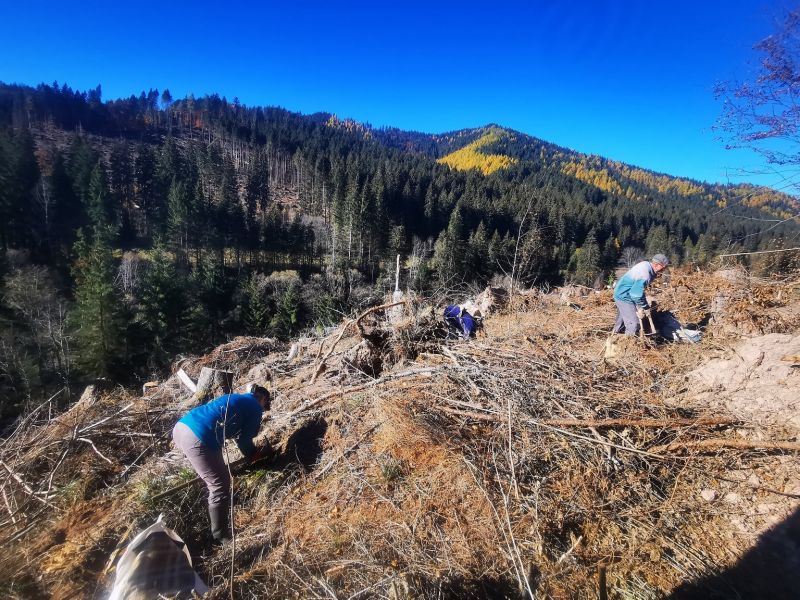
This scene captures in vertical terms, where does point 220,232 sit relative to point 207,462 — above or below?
above

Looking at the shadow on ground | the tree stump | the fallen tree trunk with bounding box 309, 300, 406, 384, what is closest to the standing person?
the shadow on ground

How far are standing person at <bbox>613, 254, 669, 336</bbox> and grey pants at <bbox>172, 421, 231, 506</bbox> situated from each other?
18.7 feet

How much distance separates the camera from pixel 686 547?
276cm

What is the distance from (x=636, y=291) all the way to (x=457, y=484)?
13.4ft

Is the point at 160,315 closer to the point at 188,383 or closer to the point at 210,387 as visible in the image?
the point at 188,383

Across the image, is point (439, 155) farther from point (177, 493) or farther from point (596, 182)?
point (177, 493)

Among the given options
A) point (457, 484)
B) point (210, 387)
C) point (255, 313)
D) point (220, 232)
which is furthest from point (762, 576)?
point (220, 232)

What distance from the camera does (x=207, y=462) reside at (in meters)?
3.36

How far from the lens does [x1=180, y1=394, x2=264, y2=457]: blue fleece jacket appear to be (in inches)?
134

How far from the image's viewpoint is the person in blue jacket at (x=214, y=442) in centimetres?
332

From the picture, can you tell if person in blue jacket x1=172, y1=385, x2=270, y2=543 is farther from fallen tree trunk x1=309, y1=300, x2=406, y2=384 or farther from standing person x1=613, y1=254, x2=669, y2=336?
standing person x1=613, y1=254, x2=669, y2=336

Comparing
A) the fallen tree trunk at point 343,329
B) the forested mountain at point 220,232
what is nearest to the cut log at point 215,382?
the fallen tree trunk at point 343,329

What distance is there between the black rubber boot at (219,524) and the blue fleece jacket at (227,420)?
1.73ft

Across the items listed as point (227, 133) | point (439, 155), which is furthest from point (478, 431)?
point (439, 155)
